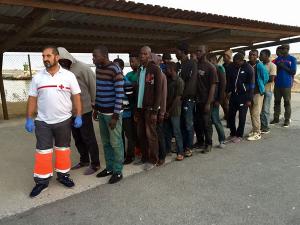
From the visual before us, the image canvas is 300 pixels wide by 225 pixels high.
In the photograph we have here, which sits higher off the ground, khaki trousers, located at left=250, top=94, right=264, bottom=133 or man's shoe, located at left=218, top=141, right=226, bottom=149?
khaki trousers, located at left=250, top=94, right=264, bottom=133

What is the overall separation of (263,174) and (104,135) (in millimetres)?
2207

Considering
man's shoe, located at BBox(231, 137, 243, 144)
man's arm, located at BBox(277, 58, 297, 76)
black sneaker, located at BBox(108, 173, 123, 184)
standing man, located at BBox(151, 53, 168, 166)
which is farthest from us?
man's arm, located at BBox(277, 58, 297, 76)

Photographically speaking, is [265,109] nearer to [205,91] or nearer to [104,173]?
[205,91]

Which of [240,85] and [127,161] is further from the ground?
[240,85]

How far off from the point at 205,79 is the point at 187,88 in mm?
426

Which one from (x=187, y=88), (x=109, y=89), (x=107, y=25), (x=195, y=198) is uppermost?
(x=107, y=25)

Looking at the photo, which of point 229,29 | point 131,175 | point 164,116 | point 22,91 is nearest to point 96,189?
point 131,175

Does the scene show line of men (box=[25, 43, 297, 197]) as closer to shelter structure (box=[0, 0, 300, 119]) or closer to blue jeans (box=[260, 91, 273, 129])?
blue jeans (box=[260, 91, 273, 129])

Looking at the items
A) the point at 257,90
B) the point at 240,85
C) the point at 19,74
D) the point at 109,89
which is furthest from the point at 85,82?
the point at 19,74

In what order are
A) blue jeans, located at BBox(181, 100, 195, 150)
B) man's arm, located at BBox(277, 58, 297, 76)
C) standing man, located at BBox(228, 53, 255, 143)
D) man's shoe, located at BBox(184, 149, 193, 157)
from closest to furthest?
blue jeans, located at BBox(181, 100, 195, 150)
man's shoe, located at BBox(184, 149, 193, 157)
standing man, located at BBox(228, 53, 255, 143)
man's arm, located at BBox(277, 58, 297, 76)

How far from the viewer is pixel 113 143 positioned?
13.1ft

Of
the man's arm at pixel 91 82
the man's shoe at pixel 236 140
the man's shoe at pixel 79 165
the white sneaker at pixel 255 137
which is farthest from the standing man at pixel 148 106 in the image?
the white sneaker at pixel 255 137

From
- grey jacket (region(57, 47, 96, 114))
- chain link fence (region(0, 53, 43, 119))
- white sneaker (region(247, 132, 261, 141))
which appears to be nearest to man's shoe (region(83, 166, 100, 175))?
grey jacket (region(57, 47, 96, 114))

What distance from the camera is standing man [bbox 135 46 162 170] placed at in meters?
4.23
